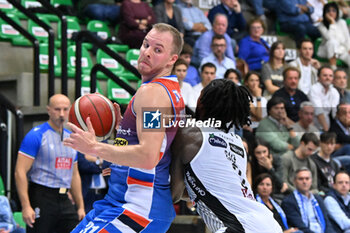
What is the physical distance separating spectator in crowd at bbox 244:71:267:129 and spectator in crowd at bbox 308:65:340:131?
1.14 metres

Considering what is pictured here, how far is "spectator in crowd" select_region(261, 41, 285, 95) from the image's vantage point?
1027 centimetres

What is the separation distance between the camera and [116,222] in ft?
12.8

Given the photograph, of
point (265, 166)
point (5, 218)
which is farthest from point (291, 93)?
point (5, 218)

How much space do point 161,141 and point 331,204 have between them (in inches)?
208

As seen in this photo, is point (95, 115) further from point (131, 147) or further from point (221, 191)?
point (221, 191)

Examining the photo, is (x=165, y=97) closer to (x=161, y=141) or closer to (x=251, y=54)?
(x=161, y=141)

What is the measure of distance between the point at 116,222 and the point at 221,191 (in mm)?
652

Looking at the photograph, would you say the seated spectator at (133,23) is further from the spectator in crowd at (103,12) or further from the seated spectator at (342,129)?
the seated spectator at (342,129)

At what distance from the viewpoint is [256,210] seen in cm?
402

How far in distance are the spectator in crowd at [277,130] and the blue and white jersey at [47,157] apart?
3064 mm

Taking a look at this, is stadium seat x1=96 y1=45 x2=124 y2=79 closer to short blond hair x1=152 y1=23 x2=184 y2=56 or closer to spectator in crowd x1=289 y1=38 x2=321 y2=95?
spectator in crowd x1=289 y1=38 x2=321 y2=95

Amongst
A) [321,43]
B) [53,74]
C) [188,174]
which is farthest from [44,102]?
[321,43]

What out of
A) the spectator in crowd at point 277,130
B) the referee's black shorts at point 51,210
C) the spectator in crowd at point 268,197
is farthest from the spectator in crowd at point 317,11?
the referee's black shorts at point 51,210

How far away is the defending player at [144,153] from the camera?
3750 millimetres
